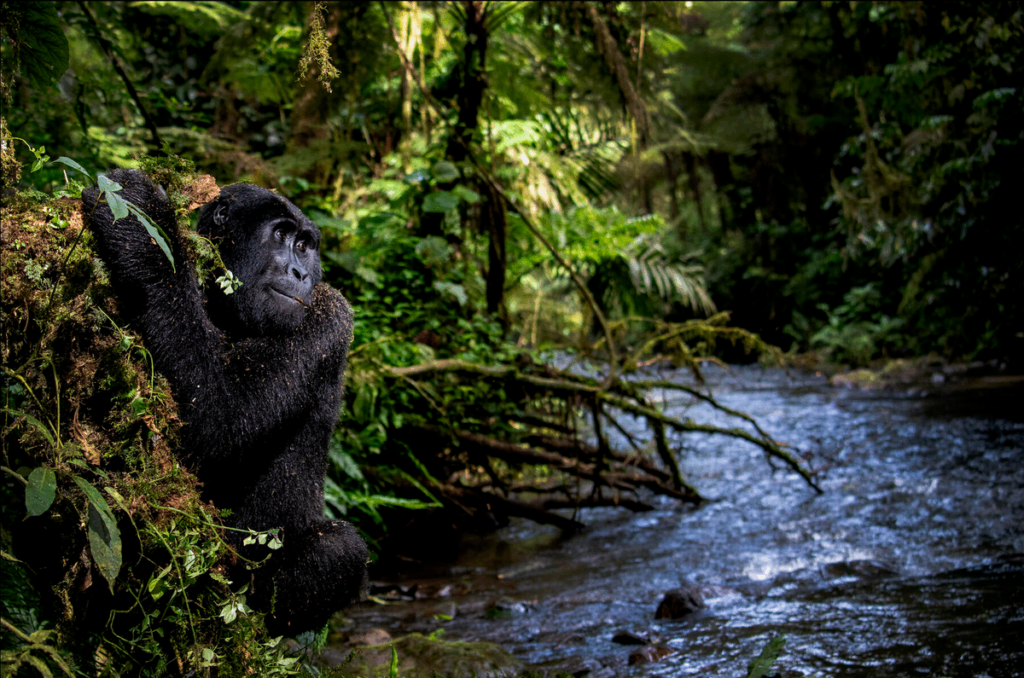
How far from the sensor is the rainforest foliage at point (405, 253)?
1352 millimetres

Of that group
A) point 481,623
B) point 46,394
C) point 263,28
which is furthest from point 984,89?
point 46,394

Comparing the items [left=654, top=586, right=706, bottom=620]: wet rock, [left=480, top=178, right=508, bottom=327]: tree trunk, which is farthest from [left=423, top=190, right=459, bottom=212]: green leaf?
[left=654, top=586, right=706, bottom=620]: wet rock

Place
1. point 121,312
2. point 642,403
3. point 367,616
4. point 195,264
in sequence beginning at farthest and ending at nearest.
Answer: point 642,403 → point 367,616 → point 195,264 → point 121,312

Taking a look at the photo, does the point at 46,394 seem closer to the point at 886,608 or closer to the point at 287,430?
the point at 287,430

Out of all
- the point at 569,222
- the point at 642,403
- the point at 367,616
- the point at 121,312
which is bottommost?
the point at 367,616

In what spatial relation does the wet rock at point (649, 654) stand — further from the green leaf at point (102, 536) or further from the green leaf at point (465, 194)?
the green leaf at point (465, 194)

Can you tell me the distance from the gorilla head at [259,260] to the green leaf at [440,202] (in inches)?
88.0

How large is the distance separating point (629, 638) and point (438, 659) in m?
0.79

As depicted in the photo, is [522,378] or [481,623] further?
[522,378]

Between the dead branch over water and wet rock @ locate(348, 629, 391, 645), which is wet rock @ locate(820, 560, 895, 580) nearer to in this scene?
the dead branch over water

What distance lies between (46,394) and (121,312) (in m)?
0.22

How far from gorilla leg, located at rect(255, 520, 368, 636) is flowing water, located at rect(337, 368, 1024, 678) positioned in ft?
3.03

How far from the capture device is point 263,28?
15.2 ft

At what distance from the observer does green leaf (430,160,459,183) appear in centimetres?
423
